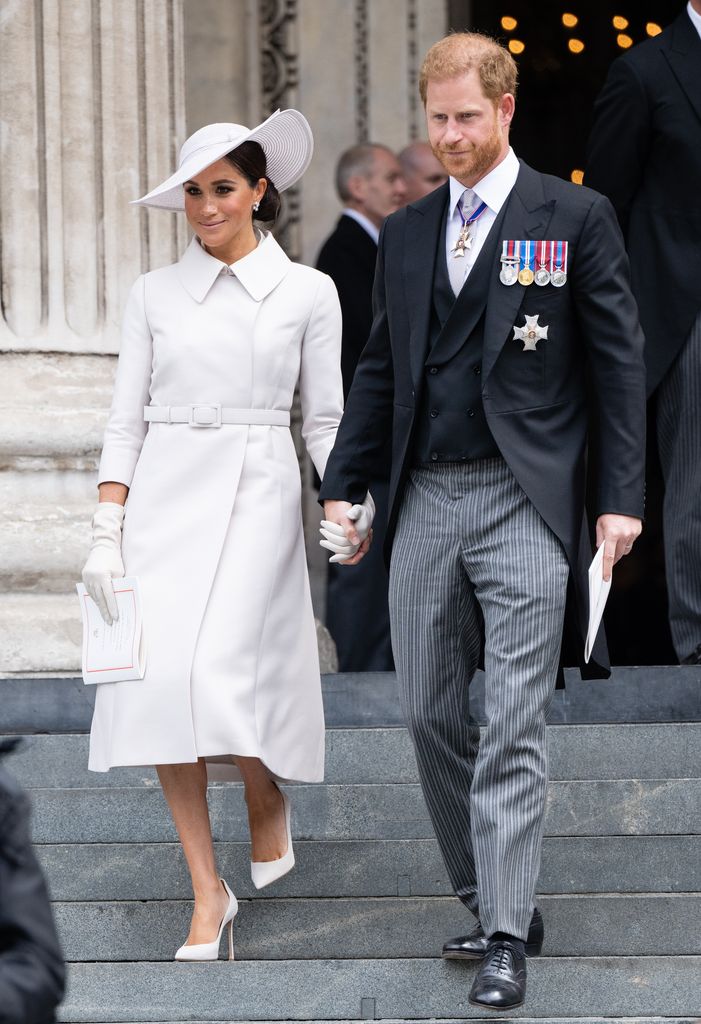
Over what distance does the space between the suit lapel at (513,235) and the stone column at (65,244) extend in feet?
9.47

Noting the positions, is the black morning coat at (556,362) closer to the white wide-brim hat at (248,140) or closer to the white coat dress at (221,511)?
the white coat dress at (221,511)

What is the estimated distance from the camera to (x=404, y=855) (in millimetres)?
5145

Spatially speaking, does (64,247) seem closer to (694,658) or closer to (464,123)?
(694,658)

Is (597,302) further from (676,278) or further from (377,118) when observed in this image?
(377,118)

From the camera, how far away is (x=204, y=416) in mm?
4980

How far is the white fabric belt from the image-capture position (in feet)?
16.3

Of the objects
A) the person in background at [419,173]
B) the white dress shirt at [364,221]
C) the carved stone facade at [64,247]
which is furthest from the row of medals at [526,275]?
the person in background at [419,173]

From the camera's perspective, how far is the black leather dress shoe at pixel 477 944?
4387 mm

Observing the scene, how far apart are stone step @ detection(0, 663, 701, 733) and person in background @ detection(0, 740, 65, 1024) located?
13.5 feet

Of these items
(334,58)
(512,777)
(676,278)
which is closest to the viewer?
(512,777)

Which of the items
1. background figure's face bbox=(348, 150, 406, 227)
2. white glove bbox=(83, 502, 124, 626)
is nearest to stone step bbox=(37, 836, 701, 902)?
white glove bbox=(83, 502, 124, 626)

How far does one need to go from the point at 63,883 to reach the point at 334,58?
580 centimetres

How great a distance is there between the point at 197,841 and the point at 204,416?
3.37 feet

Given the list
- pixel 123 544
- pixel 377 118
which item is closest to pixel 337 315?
pixel 123 544
